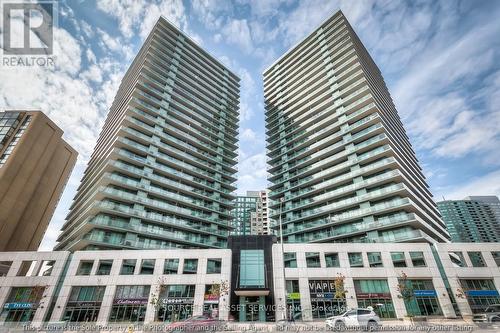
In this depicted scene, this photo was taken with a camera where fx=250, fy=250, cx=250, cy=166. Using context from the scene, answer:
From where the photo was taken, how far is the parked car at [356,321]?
67.5 feet

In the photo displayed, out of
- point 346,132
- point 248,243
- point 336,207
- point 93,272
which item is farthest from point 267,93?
point 93,272

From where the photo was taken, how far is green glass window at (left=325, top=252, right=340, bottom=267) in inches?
1494

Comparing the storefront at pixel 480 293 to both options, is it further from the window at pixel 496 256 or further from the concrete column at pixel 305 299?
the concrete column at pixel 305 299


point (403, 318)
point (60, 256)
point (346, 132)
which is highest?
point (346, 132)

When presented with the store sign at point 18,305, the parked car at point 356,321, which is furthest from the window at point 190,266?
the parked car at point 356,321

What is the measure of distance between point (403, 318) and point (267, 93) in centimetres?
7387

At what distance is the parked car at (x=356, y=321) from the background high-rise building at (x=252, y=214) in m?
99.6

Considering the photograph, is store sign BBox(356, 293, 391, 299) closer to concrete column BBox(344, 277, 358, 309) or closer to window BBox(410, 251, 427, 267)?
concrete column BBox(344, 277, 358, 309)

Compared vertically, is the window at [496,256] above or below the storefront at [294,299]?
above

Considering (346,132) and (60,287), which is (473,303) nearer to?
(346,132)

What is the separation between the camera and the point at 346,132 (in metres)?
58.8

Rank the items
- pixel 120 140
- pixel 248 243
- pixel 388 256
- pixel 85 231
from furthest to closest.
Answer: pixel 120 140, pixel 85 231, pixel 248 243, pixel 388 256

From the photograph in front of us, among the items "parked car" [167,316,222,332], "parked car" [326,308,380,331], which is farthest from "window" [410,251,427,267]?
"parked car" [167,316,222,332]

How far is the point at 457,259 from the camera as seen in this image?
39.6 m
